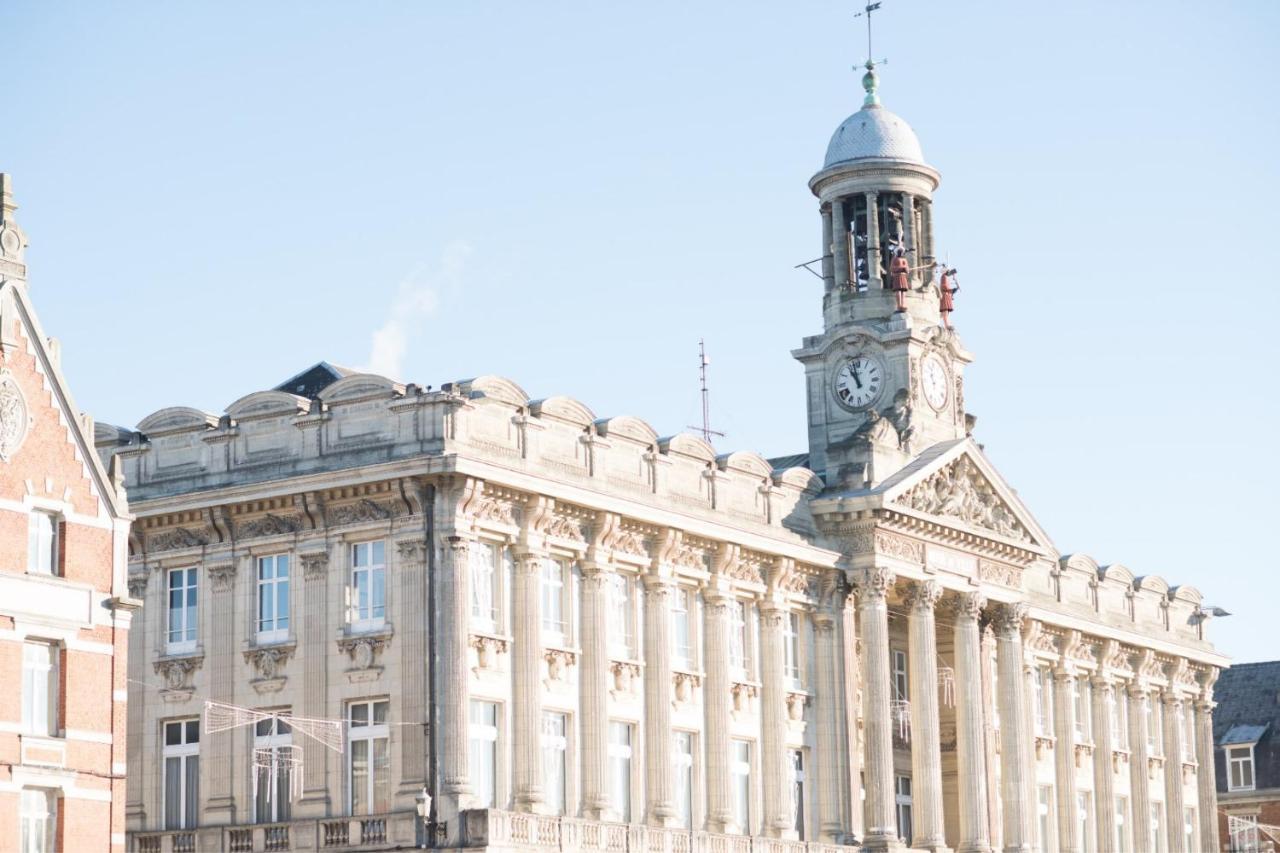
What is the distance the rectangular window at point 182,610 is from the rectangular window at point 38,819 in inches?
576

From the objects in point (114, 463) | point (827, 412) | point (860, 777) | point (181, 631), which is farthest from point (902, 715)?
point (114, 463)

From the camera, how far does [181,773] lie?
66.2 m

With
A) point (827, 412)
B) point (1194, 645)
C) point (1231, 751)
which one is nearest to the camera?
point (827, 412)

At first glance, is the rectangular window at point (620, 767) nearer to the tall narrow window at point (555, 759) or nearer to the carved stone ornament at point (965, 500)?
the tall narrow window at point (555, 759)

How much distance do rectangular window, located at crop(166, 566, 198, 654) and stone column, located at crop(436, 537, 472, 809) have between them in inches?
300

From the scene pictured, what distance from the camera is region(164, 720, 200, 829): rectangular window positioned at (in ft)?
216

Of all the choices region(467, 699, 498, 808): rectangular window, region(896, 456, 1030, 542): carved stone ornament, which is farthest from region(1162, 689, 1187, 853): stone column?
region(467, 699, 498, 808): rectangular window

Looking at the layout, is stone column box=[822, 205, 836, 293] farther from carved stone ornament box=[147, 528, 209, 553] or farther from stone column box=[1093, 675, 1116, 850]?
carved stone ornament box=[147, 528, 209, 553]

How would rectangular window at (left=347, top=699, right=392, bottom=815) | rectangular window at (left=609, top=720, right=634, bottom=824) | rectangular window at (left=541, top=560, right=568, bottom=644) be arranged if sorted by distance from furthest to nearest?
rectangular window at (left=609, top=720, right=634, bottom=824)
rectangular window at (left=541, top=560, right=568, bottom=644)
rectangular window at (left=347, top=699, right=392, bottom=815)

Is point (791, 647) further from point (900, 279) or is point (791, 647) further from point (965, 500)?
point (900, 279)

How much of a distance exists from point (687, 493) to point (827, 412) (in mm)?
12032

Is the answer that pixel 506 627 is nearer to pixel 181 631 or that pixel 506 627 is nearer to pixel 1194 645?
pixel 181 631

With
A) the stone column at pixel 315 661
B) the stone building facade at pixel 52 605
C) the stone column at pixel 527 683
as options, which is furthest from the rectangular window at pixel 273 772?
the stone building facade at pixel 52 605

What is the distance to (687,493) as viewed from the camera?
237 ft
